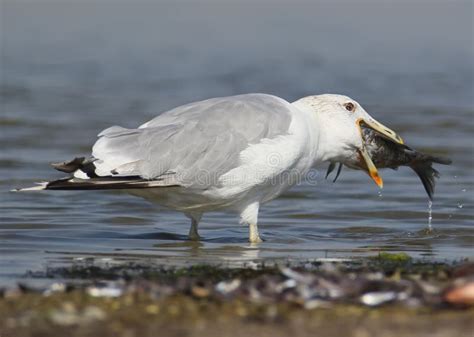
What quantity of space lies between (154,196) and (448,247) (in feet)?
7.85

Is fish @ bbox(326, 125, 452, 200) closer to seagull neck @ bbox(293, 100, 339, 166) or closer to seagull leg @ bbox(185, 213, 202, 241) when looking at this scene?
seagull neck @ bbox(293, 100, 339, 166)

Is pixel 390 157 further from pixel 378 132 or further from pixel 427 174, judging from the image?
pixel 427 174

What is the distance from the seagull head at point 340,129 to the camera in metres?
8.54

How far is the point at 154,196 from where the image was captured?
8109 millimetres

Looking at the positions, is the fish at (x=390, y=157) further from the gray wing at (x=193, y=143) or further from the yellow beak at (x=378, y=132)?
the gray wing at (x=193, y=143)

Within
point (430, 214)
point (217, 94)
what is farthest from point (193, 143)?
point (217, 94)

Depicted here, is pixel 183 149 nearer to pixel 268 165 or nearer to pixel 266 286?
pixel 268 165

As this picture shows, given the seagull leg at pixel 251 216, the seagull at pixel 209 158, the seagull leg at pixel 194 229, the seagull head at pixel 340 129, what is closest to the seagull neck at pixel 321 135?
the seagull head at pixel 340 129

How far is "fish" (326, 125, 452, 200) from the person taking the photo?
879 centimetres

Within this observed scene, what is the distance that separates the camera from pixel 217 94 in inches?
704

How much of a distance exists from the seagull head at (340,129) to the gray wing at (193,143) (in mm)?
453

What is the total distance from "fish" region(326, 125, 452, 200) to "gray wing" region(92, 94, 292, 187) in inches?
36.1

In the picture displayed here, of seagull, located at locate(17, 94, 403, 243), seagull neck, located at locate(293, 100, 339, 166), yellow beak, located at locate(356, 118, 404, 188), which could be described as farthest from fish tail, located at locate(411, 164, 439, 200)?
seagull, located at locate(17, 94, 403, 243)

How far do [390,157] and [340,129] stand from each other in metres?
0.68
